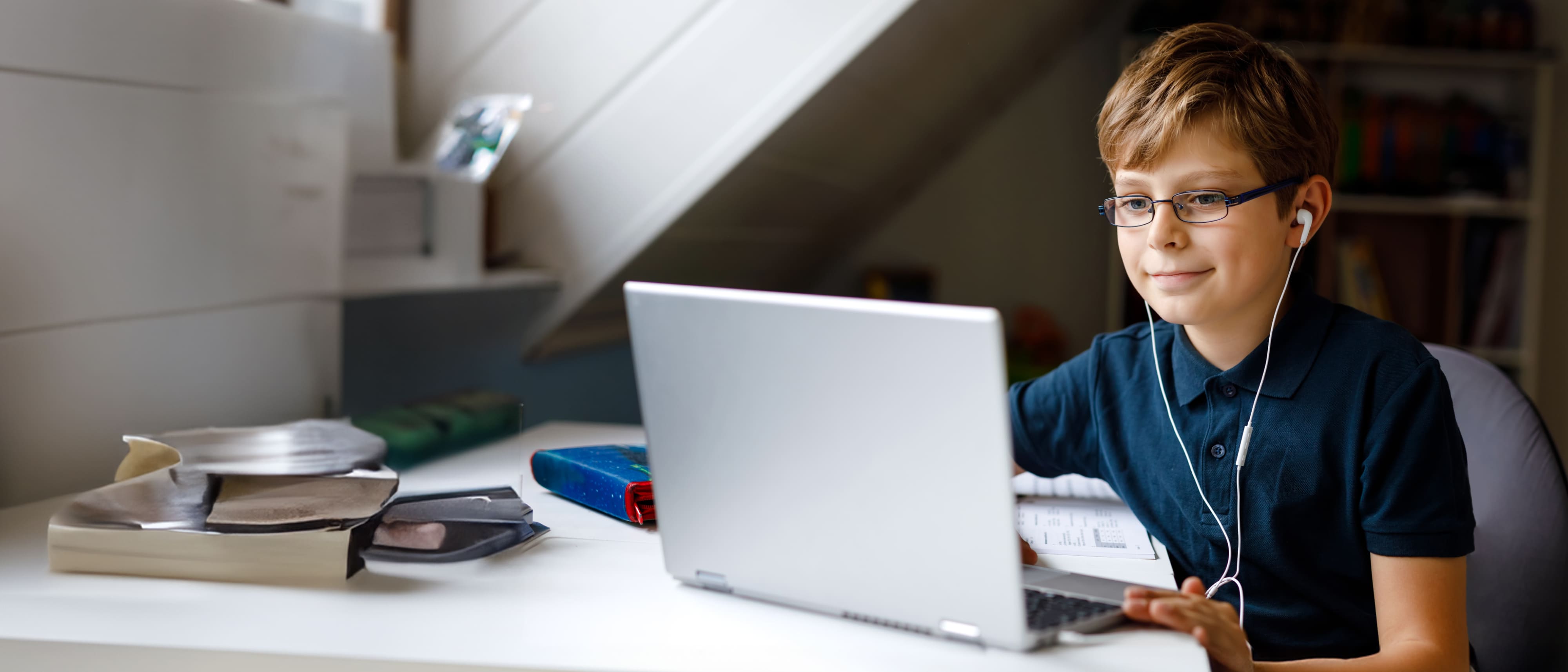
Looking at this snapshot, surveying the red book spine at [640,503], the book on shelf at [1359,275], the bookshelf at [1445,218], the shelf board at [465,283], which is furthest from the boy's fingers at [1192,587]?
the book on shelf at [1359,275]

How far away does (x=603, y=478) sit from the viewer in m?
1.15

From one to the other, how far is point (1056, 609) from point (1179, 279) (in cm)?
37

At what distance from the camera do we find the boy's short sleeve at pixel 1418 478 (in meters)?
0.93

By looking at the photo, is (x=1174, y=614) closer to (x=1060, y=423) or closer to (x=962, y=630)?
(x=962, y=630)

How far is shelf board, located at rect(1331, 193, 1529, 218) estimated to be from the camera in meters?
3.18

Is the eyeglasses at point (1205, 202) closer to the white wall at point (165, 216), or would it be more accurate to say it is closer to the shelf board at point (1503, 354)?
the white wall at point (165, 216)

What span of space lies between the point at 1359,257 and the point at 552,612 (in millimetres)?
3136

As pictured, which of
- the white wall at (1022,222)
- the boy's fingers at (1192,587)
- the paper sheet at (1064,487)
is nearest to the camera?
the boy's fingers at (1192,587)

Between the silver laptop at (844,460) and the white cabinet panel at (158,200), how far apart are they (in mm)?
738

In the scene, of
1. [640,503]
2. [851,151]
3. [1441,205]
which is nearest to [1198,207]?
[640,503]

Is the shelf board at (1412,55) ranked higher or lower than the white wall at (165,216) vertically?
higher

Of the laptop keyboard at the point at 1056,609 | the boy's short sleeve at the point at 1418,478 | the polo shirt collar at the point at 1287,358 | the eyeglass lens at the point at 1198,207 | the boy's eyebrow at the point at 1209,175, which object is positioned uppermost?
the boy's eyebrow at the point at 1209,175

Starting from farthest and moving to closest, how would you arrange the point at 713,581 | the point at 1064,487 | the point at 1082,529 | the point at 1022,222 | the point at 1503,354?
the point at 1022,222
the point at 1503,354
the point at 1064,487
the point at 1082,529
the point at 713,581

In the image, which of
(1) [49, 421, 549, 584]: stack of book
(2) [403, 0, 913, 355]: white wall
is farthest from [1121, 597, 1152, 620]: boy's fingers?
(2) [403, 0, 913, 355]: white wall
